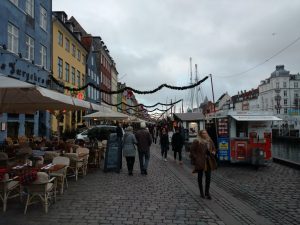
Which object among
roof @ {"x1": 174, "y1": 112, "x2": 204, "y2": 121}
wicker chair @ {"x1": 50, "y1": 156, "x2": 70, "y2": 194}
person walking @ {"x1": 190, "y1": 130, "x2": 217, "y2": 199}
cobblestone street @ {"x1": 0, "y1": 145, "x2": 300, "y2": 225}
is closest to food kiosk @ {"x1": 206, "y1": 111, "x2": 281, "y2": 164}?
cobblestone street @ {"x1": 0, "y1": 145, "x2": 300, "y2": 225}

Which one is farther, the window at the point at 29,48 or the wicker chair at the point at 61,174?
the window at the point at 29,48

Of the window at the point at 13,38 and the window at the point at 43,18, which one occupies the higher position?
the window at the point at 43,18

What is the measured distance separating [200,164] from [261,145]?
26.4 feet

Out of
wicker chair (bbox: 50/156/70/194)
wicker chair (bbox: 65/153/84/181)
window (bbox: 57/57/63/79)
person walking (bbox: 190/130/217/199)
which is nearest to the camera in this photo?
wicker chair (bbox: 50/156/70/194)

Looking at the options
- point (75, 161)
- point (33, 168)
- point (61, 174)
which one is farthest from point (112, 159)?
point (33, 168)

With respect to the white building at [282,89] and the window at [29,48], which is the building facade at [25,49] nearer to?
the window at [29,48]

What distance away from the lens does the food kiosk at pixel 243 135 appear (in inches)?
648

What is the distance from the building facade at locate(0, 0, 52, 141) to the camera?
21891 millimetres

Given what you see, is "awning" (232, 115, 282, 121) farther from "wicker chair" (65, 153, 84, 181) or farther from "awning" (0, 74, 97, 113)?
"wicker chair" (65, 153, 84, 181)

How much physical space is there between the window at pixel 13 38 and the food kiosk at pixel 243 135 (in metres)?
13.2

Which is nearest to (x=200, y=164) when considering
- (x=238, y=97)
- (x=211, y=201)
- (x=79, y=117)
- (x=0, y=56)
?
(x=211, y=201)

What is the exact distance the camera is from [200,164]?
9242mm

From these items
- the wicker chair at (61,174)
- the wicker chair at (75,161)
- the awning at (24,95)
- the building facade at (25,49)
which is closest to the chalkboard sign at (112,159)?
the awning at (24,95)

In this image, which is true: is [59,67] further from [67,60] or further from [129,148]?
[129,148]
